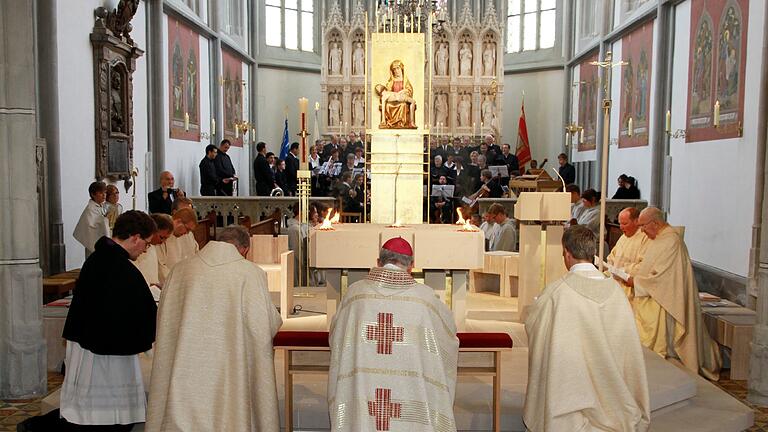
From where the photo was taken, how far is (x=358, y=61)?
2206 cm

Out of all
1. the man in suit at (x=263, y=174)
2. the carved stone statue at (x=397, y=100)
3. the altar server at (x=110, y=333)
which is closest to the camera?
the altar server at (x=110, y=333)

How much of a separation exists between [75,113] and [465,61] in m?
12.8

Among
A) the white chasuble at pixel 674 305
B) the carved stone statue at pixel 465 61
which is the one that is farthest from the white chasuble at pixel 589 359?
the carved stone statue at pixel 465 61

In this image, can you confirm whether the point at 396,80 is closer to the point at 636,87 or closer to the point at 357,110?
the point at 636,87

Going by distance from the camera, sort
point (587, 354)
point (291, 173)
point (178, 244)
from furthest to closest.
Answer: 1. point (291, 173)
2. point (178, 244)
3. point (587, 354)

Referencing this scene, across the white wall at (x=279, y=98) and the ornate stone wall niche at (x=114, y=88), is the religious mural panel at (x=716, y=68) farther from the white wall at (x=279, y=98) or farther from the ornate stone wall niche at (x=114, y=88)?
the white wall at (x=279, y=98)

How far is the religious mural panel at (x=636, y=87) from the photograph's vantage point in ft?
51.9

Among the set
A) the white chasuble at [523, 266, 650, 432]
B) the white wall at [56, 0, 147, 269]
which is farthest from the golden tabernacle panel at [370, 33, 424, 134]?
the white wall at [56, 0, 147, 269]

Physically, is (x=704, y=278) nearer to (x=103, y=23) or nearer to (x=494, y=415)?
(x=494, y=415)

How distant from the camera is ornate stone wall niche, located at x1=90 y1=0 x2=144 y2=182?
1230cm

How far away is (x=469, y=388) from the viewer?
243 inches

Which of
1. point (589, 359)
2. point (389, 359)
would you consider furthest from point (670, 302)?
point (389, 359)

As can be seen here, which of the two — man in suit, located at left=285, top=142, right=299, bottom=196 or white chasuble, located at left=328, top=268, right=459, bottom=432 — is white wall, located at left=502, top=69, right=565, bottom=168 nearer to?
man in suit, located at left=285, top=142, right=299, bottom=196

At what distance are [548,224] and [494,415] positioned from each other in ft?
11.1
